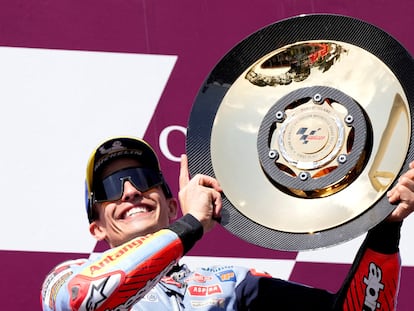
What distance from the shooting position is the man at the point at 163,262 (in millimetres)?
2100

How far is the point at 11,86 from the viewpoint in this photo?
291cm

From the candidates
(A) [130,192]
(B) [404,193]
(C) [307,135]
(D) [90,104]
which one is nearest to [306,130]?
(C) [307,135]

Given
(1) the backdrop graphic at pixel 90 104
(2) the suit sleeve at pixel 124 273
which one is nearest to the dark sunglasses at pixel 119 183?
(2) the suit sleeve at pixel 124 273

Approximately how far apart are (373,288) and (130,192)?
55 centimetres

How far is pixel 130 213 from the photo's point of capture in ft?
7.89

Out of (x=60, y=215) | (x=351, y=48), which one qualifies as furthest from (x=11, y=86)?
(x=351, y=48)

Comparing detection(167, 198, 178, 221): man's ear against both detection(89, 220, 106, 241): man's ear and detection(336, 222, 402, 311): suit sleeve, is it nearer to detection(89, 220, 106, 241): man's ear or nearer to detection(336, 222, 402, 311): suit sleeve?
detection(89, 220, 106, 241): man's ear

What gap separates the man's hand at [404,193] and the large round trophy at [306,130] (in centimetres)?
2

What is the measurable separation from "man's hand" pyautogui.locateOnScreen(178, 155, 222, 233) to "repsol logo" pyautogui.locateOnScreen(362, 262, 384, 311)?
336 millimetres

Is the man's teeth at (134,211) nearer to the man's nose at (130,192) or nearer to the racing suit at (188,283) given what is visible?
the man's nose at (130,192)

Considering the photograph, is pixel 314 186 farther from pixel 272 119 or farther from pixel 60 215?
pixel 60 215

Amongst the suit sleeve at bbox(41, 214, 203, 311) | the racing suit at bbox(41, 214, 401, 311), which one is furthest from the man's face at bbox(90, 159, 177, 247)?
the suit sleeve at bbox(41, 214, 203, 311)

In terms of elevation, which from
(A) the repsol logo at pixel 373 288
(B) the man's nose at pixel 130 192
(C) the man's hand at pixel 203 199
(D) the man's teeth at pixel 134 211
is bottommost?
(A) the repsol logo at pixel 373 288

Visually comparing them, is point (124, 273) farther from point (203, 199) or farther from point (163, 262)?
point (203, 199)
